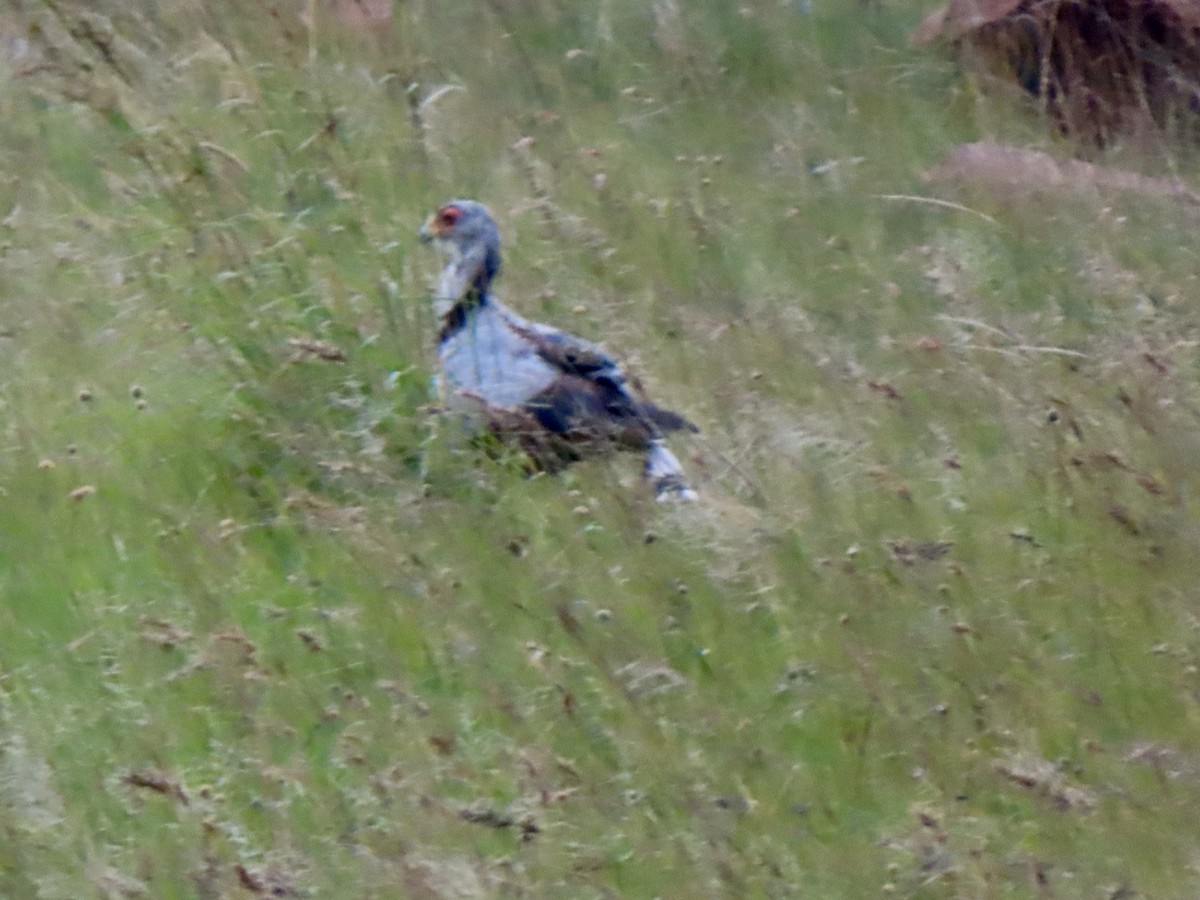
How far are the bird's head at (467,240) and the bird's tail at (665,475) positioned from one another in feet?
2.17

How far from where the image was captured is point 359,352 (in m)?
4.43

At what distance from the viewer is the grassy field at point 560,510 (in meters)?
2.86

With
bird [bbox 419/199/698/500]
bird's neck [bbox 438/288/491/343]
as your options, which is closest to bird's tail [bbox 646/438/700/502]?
bird [bbox 419/199/698/500]

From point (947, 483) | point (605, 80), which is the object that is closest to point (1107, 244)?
point (947, 483)

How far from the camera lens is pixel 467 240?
4.76 m

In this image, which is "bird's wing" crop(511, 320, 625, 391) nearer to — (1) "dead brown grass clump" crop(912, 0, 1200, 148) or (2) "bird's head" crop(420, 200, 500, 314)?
(2) "bird's head" crop(420, 200, 500, 314)

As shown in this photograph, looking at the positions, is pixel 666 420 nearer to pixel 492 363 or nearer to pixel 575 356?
pixel 575 356

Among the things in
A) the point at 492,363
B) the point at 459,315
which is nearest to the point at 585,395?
the point at 492,363

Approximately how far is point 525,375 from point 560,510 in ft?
2.71

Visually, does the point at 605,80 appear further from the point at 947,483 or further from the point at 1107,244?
the point at 947,483

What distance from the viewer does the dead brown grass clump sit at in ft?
22.0

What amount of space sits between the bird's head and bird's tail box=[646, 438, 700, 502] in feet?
2.17

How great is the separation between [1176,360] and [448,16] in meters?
3.00

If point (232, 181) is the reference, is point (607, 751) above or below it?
below
